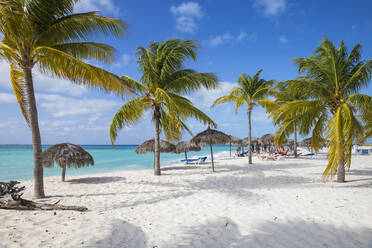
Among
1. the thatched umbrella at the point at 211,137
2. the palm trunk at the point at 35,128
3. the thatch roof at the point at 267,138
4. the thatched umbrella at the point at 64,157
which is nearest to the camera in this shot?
the palm trunk at the point at 35,128

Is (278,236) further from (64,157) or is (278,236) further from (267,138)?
(267,138)

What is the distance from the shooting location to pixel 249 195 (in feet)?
17.1

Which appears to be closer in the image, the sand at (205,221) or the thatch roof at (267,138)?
the sand at (205,221)

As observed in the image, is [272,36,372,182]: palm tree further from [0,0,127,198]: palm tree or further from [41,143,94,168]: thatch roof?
[41,143,94,168]: thatch roof

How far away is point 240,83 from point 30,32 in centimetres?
1123

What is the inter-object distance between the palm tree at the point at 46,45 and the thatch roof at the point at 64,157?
84.5 inches

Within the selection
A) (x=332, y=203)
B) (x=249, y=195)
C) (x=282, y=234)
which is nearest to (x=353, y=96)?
(x=332, y=203)

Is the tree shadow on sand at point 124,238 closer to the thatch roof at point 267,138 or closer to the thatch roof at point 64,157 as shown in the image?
the thatch roof at point 64,157

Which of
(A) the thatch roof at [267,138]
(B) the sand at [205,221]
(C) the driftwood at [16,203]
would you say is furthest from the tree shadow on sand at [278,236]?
(A) the thatch roof at [267,138]

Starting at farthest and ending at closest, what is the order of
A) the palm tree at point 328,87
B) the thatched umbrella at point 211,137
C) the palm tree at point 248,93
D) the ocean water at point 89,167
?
the ocean water at point 89,167 < the palm tree at point 248,93 < the thatched umbrella at point 211,137 < the palm tree at point 328,87

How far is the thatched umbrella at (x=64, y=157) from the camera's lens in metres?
7.28

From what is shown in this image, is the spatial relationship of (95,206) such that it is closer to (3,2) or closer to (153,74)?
(3,2)

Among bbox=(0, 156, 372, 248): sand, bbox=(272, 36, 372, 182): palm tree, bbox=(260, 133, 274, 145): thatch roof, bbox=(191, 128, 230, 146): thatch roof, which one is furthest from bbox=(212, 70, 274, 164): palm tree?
bbox=(260, 133, 274, 145): thatch roof

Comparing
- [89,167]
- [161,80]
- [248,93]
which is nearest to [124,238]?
[161,80]
